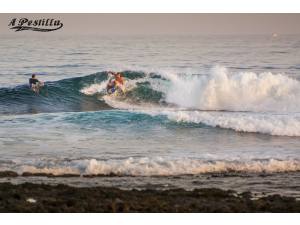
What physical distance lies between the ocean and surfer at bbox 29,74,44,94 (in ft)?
0.25

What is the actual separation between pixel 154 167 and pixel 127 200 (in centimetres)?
152

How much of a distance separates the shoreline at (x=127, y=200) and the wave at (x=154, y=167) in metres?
0.91

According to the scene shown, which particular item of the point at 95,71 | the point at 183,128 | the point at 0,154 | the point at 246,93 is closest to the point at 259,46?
the point at 246,93

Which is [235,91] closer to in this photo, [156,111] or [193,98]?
[193,98]

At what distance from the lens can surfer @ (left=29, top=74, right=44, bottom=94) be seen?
28.9ft

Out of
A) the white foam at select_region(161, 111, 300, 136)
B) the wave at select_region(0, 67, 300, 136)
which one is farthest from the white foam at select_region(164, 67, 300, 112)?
the white foam at select_region(161, 111, 300, 136)

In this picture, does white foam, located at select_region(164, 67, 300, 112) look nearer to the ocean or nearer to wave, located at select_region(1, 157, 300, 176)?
the ocean

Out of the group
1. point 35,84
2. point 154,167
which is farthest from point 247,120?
point 35,84

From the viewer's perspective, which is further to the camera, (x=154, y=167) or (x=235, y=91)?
(x=235, y=91)

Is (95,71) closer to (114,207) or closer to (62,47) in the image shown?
(62,47)

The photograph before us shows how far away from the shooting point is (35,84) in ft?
29.5

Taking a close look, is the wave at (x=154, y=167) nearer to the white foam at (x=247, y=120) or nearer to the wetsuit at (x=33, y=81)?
the white foam at (x=247, y=120)

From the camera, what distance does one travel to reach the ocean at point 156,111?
766 centimetres

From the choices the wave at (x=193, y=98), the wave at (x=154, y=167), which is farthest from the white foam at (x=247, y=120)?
the wave at (x=154, y=167)
